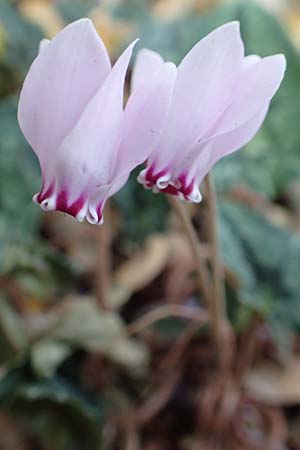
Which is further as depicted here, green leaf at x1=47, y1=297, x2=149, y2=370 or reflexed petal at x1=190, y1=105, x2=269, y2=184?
green leaf at x1=47, y1=297, x2=149, y2=370

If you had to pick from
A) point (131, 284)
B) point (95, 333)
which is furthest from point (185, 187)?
point (131, 284)

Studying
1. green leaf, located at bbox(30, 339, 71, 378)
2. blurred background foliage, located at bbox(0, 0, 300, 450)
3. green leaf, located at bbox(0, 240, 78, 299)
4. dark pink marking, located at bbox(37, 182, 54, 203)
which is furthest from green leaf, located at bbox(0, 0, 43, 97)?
dark pink marking, located at bbox(37, 182, 54, 203)

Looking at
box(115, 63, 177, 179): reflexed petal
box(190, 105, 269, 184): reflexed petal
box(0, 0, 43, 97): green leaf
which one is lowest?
box(0, 0, 43, 97): green leaf

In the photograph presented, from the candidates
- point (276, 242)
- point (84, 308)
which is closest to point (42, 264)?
point (84, 308)

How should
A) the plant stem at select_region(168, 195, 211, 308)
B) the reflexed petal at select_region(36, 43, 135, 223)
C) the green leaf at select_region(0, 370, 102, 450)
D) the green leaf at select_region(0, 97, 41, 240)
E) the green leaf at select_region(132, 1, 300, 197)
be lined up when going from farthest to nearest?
the green leaf at select_region(132, 1, 300, 197)
the green leaf at select_region(0, 97, 41, 240)
the green leaf at select_region(0, 370, 102, 450)
the plant stem at select_region(168, 195, 211, 308)
the reflexed petal at select_region(36, 43, 135, 223)

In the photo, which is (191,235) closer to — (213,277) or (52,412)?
(213,277)

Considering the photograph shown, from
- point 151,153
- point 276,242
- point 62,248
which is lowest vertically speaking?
point 62,248

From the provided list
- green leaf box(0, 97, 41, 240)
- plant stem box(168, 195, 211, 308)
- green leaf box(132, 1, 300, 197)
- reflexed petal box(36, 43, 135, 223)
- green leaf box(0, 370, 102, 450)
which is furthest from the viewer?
green leaf box(132, 1, 300, 197)

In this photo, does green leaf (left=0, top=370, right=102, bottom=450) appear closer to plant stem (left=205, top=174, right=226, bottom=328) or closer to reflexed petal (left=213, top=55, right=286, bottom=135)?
plant stem (left=205, top=174, right=226, bottom=328)

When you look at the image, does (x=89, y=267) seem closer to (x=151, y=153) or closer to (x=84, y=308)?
(x=84, y=308)
